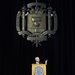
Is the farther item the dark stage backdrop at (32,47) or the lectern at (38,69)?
the dark stage backdrop at (32,47)

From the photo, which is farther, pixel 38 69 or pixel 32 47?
pixel 32 47

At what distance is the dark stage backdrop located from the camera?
4191mm

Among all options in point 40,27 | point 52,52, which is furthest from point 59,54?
point 40,27

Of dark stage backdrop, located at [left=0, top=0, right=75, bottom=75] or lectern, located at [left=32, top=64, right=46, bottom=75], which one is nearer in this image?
lectern, located at [left=32, top=64, right=46, bottom=75]

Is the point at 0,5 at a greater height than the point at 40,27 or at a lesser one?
greater

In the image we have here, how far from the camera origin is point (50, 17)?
418 cm

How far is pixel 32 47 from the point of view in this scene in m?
4.28

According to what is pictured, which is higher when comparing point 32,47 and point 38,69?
point 32,47

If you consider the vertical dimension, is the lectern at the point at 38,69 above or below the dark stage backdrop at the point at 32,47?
below

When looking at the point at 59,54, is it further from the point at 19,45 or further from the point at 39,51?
the point at 19,45

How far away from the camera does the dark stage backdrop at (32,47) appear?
4.19 meters

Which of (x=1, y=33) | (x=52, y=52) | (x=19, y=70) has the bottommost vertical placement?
(x=19, y=70)

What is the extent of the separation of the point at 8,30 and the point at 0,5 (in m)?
0.45

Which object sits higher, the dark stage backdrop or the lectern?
the dark stage backdrop
